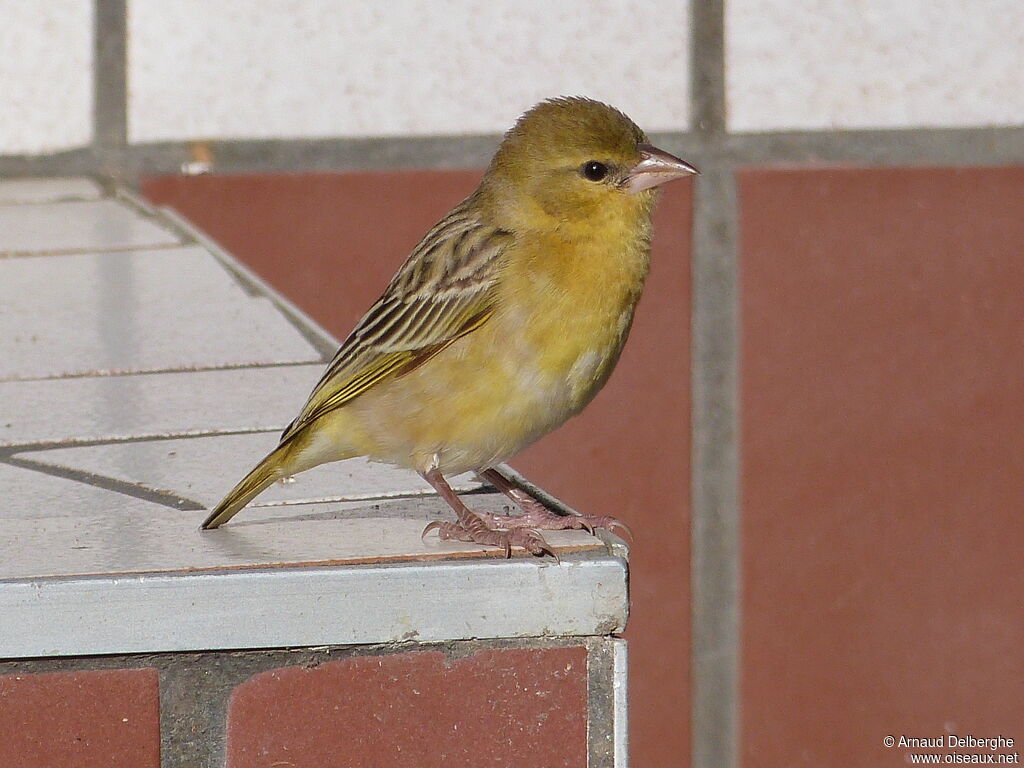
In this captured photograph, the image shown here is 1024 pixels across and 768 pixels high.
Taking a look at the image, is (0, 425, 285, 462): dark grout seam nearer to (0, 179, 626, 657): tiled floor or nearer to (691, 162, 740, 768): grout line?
(0, 179, 626, 657): tiled floor

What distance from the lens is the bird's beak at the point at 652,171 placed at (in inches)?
104

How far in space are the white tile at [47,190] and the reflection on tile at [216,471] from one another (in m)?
2.34

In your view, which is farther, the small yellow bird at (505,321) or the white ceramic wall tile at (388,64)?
the white ceramic wall tile at (388,64)

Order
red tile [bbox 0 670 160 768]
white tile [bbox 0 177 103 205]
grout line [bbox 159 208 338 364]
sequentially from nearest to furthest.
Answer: red tile [bbox 0 670 160 768] < grout line [bbox 159 208 338 364] < white tile [bbox 0 177 103 205]

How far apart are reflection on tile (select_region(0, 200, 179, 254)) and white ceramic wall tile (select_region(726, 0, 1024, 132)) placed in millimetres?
1732

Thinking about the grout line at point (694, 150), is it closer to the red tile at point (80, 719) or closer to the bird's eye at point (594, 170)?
the bird's eye at point (594, 170)

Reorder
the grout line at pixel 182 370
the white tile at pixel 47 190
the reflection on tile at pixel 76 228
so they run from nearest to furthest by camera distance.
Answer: the grout line at pixel 182 370, the reflection on tile at pixel 76 228, the white tile at pixel 47 190

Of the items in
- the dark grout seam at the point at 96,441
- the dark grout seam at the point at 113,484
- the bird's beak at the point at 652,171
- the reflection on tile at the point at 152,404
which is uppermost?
the bird's beak at the point at 652,171

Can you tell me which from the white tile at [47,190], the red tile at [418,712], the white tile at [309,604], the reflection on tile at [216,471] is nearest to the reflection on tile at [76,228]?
the white tile at [47,190]

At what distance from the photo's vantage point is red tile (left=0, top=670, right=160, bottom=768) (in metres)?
1.72

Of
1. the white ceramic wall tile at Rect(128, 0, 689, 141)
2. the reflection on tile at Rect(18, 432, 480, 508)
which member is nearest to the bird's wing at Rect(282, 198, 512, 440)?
the reflection on tile at Rect(18, 432, 480, 508)

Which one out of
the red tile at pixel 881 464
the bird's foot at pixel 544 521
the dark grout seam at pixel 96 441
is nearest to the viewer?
the bird's foot at pixel 544 521

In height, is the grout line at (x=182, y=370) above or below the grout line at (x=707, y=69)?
below

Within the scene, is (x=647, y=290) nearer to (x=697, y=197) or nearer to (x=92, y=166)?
(x=697, y=197)
